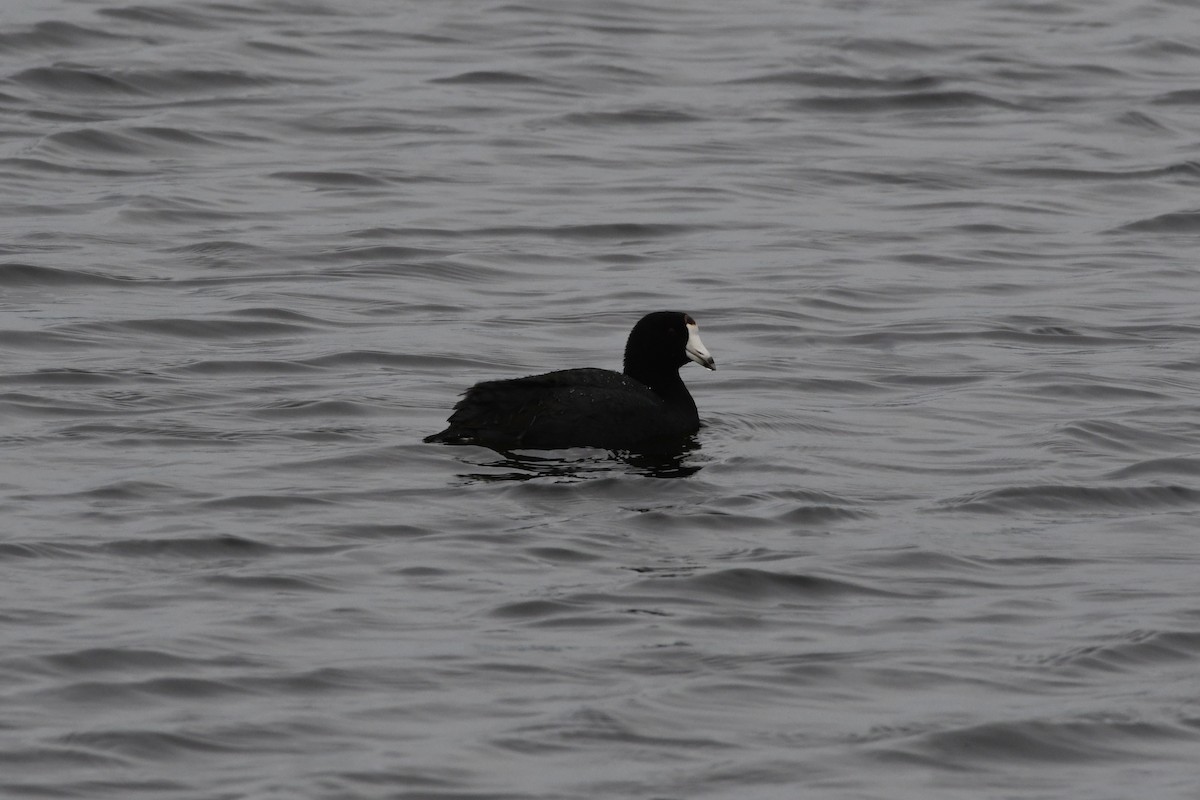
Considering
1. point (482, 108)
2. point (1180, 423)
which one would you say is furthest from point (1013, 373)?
point (482, 108)

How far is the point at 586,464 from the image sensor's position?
10.5 m

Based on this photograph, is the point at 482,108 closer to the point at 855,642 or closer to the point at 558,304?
the point at 558,304

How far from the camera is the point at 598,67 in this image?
883 inches

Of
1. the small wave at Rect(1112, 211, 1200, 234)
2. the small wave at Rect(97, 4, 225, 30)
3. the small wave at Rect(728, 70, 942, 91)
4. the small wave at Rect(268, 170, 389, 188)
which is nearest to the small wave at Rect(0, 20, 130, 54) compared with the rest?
the small wave at Rect(97, 4, 225, 30)

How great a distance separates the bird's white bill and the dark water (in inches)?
15.6

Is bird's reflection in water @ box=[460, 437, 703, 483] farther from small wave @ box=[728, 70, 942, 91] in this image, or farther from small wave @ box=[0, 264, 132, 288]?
small wave @ box=[728, 70, 942, 91]

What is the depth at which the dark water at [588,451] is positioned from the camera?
23.9 ft

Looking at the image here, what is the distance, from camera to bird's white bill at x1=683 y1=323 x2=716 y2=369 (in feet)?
37.1

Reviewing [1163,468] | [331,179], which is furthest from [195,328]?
[1163,468]

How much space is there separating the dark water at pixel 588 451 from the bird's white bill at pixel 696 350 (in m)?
0.40

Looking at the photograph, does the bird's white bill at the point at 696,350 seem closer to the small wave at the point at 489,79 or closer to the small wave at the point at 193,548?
the small wave at the point at 193,548

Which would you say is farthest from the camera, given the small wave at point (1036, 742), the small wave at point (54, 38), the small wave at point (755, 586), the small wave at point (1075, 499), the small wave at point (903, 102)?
the small wave at point (54, 38)

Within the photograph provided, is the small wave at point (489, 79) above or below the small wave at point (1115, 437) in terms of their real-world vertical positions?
above

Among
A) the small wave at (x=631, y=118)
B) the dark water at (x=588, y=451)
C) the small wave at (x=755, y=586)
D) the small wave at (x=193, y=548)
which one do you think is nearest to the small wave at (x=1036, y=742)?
the dark water at (x=588, y=451)
